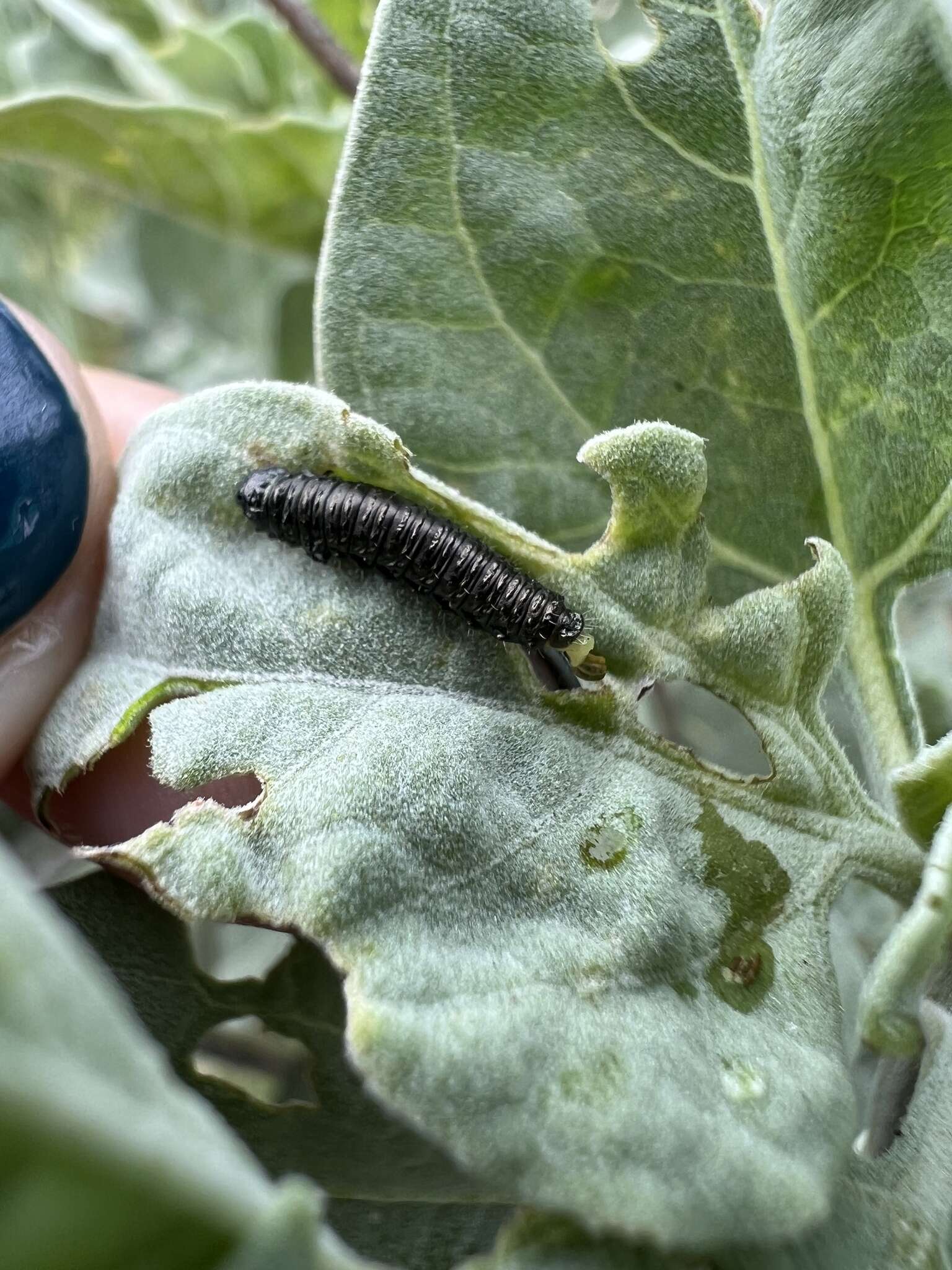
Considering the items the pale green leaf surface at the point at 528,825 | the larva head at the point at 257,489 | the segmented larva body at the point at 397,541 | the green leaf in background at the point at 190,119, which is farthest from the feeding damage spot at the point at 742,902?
the green leaf in background at the point at 190,119

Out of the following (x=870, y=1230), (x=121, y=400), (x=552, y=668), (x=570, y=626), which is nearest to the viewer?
(x=870, y=1230)

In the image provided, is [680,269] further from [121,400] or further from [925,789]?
[121,400]

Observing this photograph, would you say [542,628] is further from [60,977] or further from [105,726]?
[60,977]

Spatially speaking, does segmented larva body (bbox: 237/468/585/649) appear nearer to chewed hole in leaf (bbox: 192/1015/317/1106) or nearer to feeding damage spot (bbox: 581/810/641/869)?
feeding damage spot (bbox: 581/810/641/869)

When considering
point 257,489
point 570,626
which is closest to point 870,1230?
point 570,626

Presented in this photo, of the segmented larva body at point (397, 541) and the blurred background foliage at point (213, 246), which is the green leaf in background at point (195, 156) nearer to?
the blurred background foliage at point (213, 246)

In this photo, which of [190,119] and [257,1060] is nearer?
[257,1060]

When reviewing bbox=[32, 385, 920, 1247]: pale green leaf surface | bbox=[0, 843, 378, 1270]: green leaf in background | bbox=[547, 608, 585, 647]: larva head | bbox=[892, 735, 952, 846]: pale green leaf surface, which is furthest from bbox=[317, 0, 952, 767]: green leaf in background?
bbox=[0, 843, 378, 1270]: green leaf in background

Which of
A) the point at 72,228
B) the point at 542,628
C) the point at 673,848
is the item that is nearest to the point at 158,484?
the point at 542,628
